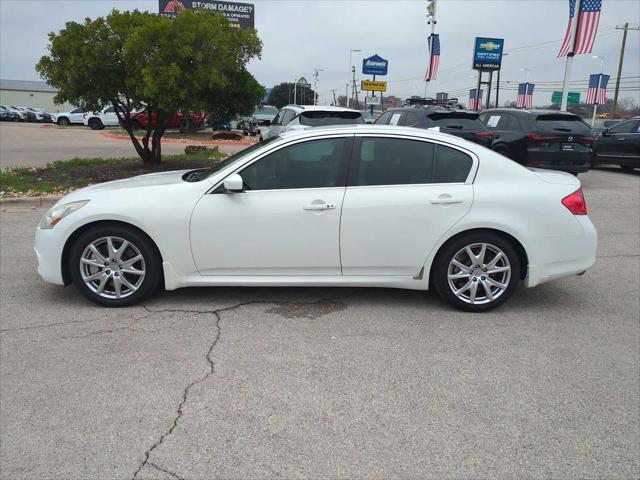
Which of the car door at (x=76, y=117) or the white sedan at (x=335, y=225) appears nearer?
the white sedan at (x=335, y=225)

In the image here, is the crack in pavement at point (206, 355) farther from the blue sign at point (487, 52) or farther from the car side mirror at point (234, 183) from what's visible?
the blue sign at point (487, 52)

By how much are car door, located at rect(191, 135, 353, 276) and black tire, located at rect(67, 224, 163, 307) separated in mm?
389

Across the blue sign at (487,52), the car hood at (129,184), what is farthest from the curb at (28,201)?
the blue sign at (487,52)

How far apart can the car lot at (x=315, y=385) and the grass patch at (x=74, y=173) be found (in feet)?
17.4

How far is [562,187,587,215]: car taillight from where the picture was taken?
4.73 m

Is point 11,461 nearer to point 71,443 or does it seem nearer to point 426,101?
point 71,443

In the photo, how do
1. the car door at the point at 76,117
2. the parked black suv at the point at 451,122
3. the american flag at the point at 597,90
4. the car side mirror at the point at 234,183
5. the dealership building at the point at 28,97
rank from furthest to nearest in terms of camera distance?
the dealership building at the point at 28,97 < the american flag at the point at 597,90 < the car door at the point at 76,117 < the parked black suv at the point at 451,122 < the car side mirror at the point at 234,183

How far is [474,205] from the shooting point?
15.2 ft

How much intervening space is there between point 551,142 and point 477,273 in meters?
8.77

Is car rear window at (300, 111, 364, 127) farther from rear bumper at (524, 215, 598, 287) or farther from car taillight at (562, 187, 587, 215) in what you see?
rear bumper at (524, 215, 598, 287)

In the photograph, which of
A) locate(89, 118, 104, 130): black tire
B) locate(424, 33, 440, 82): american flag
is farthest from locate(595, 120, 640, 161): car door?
locate(89, 118, 104, 130): black tire

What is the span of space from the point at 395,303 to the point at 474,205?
113 centimetres

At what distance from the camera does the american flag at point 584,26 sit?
1719 cm

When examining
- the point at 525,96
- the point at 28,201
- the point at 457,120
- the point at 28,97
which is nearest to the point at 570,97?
the point at 525,96
